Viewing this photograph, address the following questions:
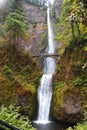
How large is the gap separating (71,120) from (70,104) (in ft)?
4.13

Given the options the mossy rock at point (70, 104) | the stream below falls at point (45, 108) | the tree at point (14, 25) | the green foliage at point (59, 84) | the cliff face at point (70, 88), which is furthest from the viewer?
the tree at point (14, 25)

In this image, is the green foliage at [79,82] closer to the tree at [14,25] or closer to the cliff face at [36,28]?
the tree at [14,25]

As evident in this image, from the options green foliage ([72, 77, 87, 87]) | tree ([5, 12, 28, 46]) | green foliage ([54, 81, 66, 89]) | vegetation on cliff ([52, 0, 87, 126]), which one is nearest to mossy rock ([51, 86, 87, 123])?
vegetation on cliff ([52, 0, 87, 126])

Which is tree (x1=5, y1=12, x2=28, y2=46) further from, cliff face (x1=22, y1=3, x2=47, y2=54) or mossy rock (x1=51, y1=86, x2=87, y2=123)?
cliff face (x1=22, y1=3, x2=47, y2=54)

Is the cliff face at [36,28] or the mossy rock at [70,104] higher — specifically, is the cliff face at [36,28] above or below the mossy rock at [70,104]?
above

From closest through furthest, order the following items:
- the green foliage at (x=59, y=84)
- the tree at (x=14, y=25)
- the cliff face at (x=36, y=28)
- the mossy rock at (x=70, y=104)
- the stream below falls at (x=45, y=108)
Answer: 1. the stream below falls at (x=45, y=108)
2. the mossy rock at (x=70, y=104)
3. the green foliage at (x=59, y=84)
4. the tree at (x=14, y=25)
5. the cliff face at (x=36, y=28)

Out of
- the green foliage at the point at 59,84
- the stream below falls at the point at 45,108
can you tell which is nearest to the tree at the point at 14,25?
the stream below falls at the point at 45,108

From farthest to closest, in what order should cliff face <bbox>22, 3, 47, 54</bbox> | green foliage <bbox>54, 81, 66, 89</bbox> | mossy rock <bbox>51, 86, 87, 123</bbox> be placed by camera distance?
cliff face <bbox>22, 3, 47, 54</bbox>, green foliage <bbox>54, 81, 66, 89</bbox>, mossy rock <bbox>51, 86, 87, 123</bbox>

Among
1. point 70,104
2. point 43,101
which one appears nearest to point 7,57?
point 43,101

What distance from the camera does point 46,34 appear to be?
5266cm

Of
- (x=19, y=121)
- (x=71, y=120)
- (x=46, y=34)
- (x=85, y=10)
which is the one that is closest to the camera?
(x=85, y=10)

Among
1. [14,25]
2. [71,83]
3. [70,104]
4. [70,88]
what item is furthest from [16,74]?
[70,104]

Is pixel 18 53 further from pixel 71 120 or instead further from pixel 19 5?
pixel 19 5

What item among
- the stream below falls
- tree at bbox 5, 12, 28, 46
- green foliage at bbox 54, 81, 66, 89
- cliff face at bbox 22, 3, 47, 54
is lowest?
the stream below falls
